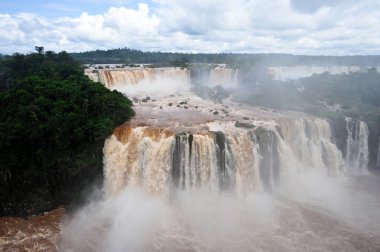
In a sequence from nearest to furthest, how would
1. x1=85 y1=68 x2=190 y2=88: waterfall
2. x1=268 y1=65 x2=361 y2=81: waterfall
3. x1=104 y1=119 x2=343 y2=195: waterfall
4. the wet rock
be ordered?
x1=104 y1=119 x2=343 y2=195: waterfall
the wet rock
x1=85 y1=68 x2=190 y2=88: waterfall
x1=268 y1=65 x2=361 y2=81: waterfall

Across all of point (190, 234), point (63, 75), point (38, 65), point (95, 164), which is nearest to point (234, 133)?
point (190, 234)

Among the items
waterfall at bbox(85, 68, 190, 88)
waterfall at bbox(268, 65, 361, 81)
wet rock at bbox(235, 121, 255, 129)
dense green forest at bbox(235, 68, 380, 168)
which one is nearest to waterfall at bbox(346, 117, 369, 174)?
dense green forest at bbox(235, 68, 380, 168)

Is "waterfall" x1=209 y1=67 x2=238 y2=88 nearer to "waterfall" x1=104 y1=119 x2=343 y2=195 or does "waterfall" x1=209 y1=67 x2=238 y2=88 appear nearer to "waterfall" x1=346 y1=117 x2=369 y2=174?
"waterfall" x1=346 y1=117 x2=369 y2=174

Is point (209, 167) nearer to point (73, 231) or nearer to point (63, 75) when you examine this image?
point (73, 231)

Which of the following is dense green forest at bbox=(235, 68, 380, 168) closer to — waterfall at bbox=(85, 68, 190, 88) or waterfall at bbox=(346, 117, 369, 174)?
waterfall at bbox=(346, 117, 369, 174)

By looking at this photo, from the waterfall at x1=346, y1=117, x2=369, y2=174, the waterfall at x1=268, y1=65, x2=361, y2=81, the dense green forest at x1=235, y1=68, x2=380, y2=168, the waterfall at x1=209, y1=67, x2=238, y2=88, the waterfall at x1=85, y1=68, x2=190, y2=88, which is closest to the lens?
the waterfall at x1=346, y1=117, x2=369, y2=174

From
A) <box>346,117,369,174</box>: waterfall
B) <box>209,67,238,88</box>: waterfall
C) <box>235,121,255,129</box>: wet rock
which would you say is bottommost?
<box>346,117,369,174</box>: waterfall

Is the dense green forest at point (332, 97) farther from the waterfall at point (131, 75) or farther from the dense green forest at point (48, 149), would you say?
the dense green forest at point (48, 149)

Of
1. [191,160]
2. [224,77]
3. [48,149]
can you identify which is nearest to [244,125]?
[191,160]

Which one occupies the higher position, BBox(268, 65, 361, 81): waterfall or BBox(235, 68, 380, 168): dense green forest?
BBox(268, 65, 361, 81): waterfall

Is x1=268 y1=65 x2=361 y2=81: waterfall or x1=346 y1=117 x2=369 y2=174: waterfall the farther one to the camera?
x1=268 y1=65 x2=361 y2=81: waterfall

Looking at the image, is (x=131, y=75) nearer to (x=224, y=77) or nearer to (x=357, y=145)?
(x=224, y=77)
